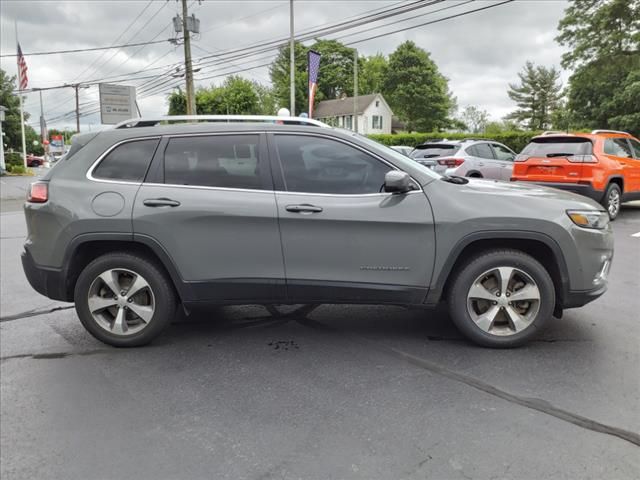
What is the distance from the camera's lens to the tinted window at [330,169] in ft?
12.2

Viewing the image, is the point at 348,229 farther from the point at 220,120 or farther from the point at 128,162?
the point at 128,162

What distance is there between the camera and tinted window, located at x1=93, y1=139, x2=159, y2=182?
12.7ft

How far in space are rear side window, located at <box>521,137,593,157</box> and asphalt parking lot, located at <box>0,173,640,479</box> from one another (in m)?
5.92

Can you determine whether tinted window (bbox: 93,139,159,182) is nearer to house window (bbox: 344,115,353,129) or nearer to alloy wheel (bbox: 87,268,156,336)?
alloy wheel (bbox: 87,268,156,336)

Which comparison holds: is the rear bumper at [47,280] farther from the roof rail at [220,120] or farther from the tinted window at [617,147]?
the tinted window at [617,147]

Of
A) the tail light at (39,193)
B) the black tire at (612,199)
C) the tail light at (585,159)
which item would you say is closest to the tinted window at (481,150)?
the tail light at (585,159)

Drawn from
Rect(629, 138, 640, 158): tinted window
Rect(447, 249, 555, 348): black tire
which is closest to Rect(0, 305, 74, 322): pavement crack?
Rect(447, 249, 555, 348): black tire

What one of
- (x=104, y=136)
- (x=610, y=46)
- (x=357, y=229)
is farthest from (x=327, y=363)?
(x=610, y=46)

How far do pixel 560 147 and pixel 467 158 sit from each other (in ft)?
8.16

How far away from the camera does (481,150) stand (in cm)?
1268

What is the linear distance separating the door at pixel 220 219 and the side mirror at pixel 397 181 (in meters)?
0.85

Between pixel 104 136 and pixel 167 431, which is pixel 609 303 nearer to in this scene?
pixel 167 431

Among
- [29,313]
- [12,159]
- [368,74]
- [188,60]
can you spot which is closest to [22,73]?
[12,159]

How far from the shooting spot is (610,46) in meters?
22.8
